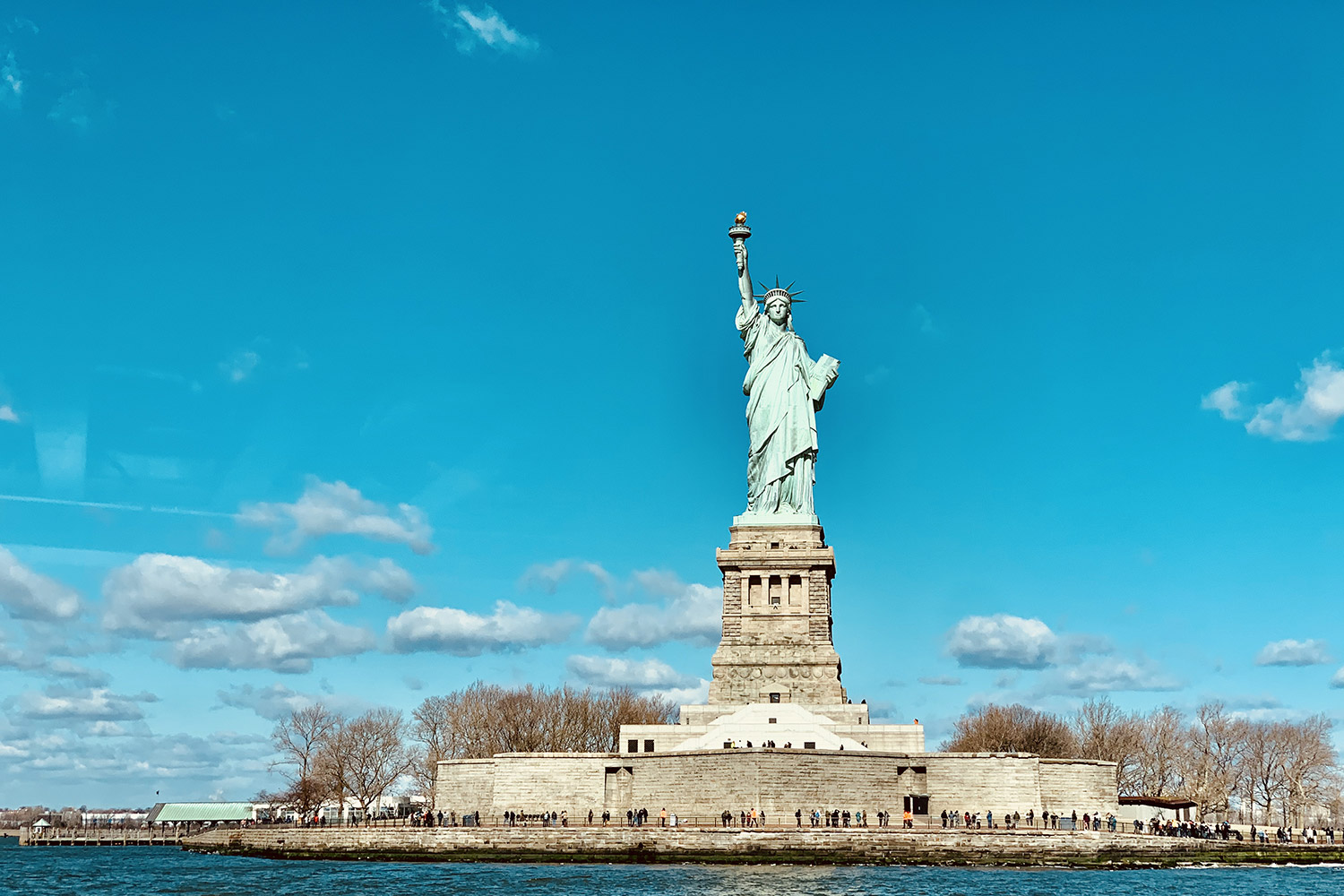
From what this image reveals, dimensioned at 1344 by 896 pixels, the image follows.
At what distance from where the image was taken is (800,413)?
69750 mm

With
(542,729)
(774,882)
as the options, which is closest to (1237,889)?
(774,882)

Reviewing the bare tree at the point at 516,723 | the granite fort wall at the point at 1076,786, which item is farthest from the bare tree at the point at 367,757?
the granite fort wall at the point at 1076,786

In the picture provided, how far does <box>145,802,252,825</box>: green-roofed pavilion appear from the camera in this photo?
113125mm

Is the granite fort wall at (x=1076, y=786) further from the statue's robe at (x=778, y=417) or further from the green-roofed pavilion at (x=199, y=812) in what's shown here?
the green-roofed pavilion at (x=199, y=812)

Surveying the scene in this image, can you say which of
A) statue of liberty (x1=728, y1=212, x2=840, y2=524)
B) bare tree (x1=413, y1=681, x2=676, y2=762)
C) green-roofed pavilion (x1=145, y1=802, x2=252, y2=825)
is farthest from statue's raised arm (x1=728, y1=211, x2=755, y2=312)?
green-roofed pavilion (x1=145, y1=802, x2=252, y2=825)

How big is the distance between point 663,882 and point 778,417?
32.7 meters

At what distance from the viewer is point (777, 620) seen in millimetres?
64688

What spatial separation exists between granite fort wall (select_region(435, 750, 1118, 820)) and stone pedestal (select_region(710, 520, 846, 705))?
27.1 feet

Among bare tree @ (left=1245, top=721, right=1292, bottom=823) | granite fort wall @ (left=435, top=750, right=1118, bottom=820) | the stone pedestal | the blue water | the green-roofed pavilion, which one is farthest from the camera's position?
the green-roofed pavilion

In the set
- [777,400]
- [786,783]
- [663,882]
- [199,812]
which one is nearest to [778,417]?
[777,400]

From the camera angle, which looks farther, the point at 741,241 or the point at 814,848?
A: the point at 741,241

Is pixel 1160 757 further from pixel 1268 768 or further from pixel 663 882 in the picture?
pixel 663 882

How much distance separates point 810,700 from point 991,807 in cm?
1108

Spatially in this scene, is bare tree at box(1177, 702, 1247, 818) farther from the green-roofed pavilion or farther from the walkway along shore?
the green-roofed pavilion
